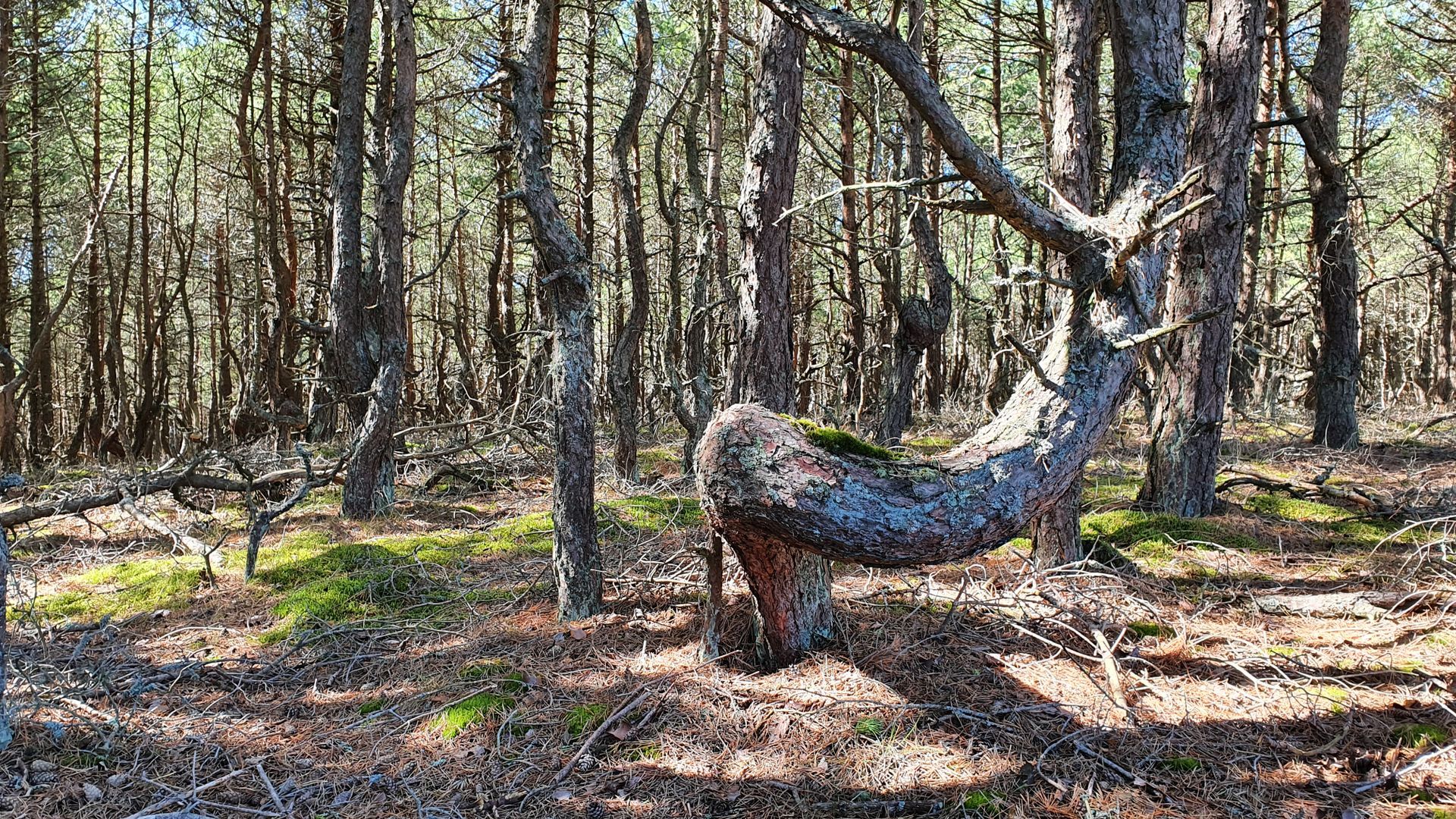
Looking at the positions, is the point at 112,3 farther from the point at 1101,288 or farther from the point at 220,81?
the point at 1101,288

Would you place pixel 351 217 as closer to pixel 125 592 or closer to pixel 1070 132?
pixel 125 592

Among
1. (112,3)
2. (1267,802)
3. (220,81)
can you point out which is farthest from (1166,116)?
(112,3)

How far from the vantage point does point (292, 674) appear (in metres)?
4.51

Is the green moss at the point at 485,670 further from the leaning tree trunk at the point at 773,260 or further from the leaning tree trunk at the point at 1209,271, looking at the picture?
the leaning tree trunk at the point at 1209,271

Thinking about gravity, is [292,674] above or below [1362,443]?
below

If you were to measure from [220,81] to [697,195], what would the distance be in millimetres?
6671

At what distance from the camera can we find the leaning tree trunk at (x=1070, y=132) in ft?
15.7

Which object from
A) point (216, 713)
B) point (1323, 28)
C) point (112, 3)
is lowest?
point (216, 713)

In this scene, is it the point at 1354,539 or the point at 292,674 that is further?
the point at 1354,539

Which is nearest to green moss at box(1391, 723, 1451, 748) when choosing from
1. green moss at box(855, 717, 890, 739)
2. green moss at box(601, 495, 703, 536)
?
green moss at box(855, 717, 890, 739)

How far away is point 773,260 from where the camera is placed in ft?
13.7

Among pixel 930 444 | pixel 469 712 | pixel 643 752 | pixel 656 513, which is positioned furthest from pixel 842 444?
pixel 930 444

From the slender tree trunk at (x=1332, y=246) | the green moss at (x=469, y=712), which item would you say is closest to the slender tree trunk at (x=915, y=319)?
the slender tree trunk at (x=1332, y=246)

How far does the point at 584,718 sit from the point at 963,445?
2167 millimetres
